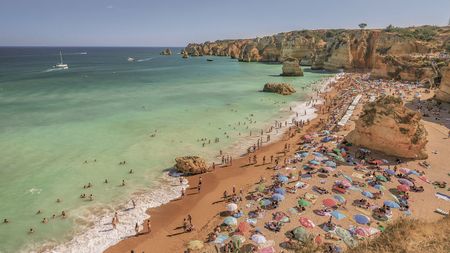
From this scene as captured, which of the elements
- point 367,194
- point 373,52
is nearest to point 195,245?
point 367,194

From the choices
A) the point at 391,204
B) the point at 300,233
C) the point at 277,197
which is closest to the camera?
the point at 300,233

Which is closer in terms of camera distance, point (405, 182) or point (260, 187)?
point (405, 182)

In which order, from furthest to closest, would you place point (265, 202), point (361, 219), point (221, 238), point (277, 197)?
point (277, 197) < point (265, 202) < point (361, 219) < point (221, 238)

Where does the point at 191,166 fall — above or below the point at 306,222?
above

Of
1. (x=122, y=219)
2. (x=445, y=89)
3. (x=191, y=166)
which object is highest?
(x=445, y=89)

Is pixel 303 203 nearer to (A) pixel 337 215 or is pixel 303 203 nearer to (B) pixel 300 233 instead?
(A) pixel 337 215

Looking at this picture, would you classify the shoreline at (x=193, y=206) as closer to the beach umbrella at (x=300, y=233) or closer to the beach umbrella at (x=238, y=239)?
the beach umbrella at (x=238, y=239)

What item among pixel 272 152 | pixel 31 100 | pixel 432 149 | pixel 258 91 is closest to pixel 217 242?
pixel 272 152

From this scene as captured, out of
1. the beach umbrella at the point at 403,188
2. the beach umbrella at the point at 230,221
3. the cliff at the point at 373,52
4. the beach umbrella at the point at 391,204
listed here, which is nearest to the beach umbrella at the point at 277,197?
the beach umbrella at the point at 230,221

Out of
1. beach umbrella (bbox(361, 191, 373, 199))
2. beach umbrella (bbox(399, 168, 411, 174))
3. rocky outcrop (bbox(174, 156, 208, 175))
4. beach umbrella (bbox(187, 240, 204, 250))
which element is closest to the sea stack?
beach umbrella (bbox(399, 168, 411, 174))
